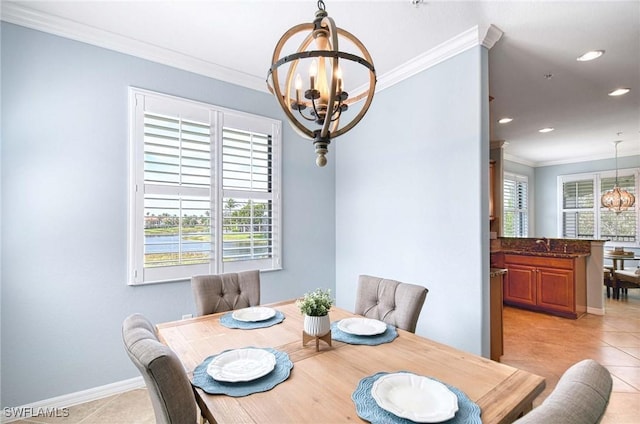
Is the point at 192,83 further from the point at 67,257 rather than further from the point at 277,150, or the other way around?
the point at 67,257

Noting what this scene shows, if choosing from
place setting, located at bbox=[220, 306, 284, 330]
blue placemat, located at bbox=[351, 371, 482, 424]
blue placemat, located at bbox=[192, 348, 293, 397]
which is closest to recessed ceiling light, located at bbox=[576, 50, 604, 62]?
blue placemat, located at bbox=[351, 371, 482, 424]

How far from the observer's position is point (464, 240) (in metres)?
2.45

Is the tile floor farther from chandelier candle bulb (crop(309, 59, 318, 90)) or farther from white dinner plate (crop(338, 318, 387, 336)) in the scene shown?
chandelier candle bulb (crop(309, 59, 318, 90))

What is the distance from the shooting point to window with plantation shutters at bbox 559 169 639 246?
6.76m

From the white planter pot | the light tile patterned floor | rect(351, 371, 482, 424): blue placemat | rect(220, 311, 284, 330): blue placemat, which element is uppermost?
the white planter pot

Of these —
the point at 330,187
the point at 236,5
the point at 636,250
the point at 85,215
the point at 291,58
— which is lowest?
the point at 636,250

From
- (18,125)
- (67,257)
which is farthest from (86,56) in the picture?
(67,257)

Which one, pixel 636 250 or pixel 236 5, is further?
pixel 636 250

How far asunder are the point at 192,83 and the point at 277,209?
4.71ft

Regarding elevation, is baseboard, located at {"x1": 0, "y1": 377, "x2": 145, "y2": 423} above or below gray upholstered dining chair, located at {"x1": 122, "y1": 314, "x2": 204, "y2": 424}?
below

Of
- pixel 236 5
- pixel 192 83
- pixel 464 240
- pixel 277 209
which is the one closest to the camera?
pixel 236 5

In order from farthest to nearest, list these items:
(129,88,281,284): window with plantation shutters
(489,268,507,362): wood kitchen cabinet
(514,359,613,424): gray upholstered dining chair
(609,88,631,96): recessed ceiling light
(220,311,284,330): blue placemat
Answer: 1. (609,88,631,96): recessed ceiling light
2. (489,268,507,362): wood kitchen cabinet
3. (129,88,281,284): window with plantation shutters
4. (220,311,284,330): blue placemat
5. (514,359,613,424): gray upholstered dining chair

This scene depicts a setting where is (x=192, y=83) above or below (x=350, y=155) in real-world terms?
above

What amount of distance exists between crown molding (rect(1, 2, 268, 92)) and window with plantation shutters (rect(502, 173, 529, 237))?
6.71 metres
